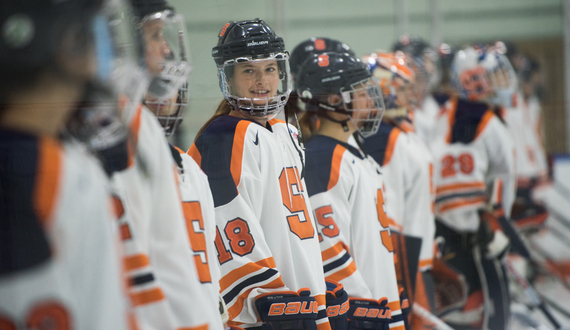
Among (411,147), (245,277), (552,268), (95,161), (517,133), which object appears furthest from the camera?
(552,268)

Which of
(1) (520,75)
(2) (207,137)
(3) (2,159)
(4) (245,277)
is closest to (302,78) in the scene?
(2) (207,137)

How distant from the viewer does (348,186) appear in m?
1.96

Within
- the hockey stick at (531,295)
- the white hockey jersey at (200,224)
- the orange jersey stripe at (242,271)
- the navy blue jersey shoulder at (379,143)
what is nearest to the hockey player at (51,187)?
the white hockey jersey at (200,224)

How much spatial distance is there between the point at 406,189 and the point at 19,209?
1959 mm

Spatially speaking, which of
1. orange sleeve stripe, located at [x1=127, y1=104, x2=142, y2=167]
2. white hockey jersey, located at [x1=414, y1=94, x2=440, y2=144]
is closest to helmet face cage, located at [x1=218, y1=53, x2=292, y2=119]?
orange sleeve stripe, located at [x1=127, y1=104, x2=142, y2=167]

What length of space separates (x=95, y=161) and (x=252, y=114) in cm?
71

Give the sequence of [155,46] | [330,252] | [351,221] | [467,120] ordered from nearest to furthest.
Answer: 1. [155,46]
2. [330,252]
3. [351,221]
4. [467,120]

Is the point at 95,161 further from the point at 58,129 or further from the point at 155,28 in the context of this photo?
the point at 155,28

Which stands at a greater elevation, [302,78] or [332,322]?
[302,78]

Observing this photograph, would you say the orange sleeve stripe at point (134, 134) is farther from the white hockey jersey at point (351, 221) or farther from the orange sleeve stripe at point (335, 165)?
the orange sleeve stripe at point (335, 165)

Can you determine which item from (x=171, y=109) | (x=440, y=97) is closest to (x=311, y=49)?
(x=171, y=109)

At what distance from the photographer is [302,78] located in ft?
6.75

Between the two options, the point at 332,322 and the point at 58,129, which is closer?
the point at 58,129

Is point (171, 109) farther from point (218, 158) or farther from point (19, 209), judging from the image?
point (19, 209)
